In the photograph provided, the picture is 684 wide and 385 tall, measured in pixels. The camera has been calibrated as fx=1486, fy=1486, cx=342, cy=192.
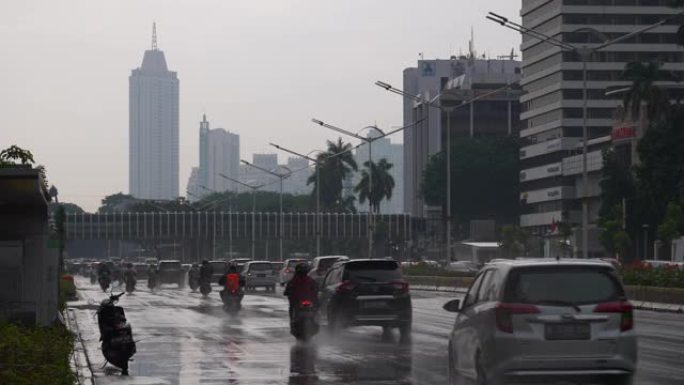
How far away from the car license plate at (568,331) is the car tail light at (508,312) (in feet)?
0.89

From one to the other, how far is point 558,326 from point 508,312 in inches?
22.4

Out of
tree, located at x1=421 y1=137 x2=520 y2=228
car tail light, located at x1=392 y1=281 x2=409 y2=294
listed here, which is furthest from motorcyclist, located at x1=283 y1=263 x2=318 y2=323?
Answer: tree, located at x1=421 y1=137 x2=520 y2=228

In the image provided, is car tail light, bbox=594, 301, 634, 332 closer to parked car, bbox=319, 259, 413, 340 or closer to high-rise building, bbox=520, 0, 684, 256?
parked car, bbox=319, 259, 413, 340

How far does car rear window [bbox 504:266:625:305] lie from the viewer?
16.4 m

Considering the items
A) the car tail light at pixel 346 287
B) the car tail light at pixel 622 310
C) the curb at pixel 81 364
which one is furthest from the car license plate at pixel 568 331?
the car tail light at pixel 346 287

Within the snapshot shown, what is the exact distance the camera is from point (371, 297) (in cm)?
3189

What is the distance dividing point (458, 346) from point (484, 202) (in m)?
158

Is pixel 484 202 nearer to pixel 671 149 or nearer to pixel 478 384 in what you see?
pixel 671 149

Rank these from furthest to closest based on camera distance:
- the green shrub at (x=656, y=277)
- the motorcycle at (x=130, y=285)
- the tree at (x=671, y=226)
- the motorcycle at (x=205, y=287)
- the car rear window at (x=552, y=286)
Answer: the tree at (x=671, y=226)
the motorcycle at (x=130, y=285)
the motorcycle at (x=205, y=287)
the green shrub at (x=656, y=277)
the car rear window at (x=552, y=286)

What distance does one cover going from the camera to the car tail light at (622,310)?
16372 millimetres

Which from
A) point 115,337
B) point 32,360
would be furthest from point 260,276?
point 32,360

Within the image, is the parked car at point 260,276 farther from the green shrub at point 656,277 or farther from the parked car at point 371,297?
the parked car at point 371,297

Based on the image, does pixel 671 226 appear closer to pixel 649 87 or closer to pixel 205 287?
pixel 649 87

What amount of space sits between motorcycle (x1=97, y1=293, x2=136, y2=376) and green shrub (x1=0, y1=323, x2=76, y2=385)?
1489 millimetres
